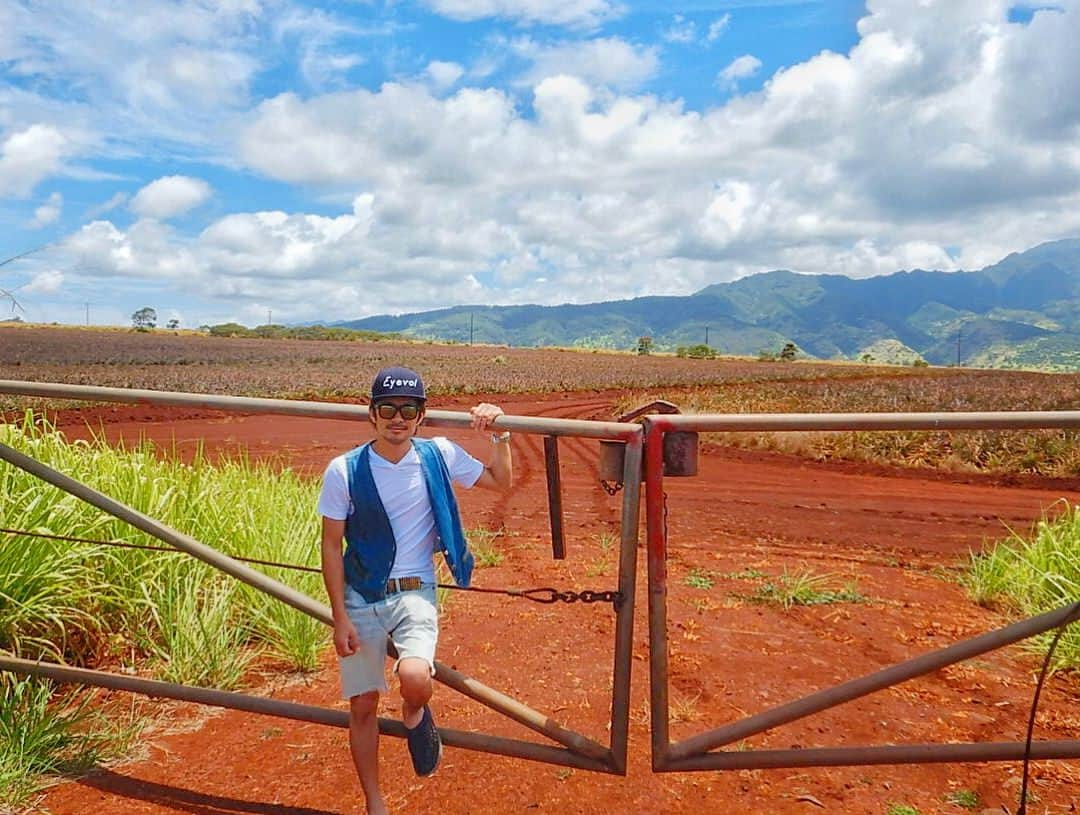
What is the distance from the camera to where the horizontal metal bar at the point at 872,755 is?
8.00ft

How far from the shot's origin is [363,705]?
275 cm

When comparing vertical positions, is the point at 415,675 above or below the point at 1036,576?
above

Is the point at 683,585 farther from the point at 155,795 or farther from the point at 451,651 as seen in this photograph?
the point at 155,795

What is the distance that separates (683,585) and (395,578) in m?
3.64

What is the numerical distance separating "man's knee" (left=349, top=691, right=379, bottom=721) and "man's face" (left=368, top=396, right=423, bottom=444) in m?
0.87

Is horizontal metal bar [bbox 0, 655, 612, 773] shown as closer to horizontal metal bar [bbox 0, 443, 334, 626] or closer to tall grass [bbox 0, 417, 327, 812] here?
tall grass [bbox 0, 417, 327, 812]

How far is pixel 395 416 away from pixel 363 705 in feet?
3.24

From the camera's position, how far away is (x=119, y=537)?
454 centimetres

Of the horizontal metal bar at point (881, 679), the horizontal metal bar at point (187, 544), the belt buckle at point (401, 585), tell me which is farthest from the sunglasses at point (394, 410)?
the horizontal metal bar at point (881, 679)

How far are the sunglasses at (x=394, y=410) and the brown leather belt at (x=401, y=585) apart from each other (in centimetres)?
54

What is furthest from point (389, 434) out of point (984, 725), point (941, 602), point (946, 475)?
point (946, 475)

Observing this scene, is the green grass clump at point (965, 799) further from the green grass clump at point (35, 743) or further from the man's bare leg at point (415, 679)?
the green grass clump at point (35, 743)

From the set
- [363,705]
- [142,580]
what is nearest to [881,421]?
[363,705]

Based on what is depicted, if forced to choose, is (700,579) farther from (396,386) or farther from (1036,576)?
(396,386)
